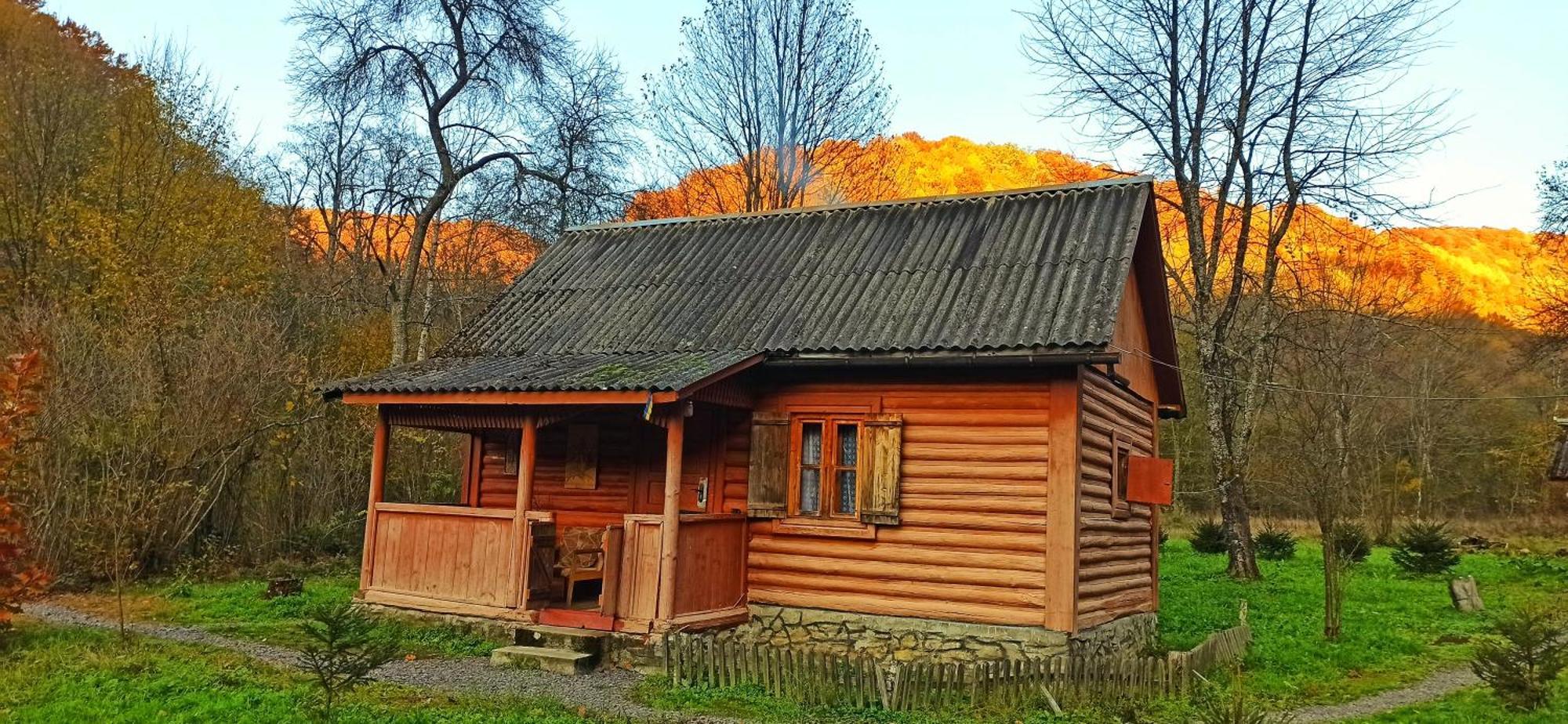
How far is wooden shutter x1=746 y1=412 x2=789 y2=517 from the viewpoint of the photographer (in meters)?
12.3

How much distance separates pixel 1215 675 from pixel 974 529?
2849 millimetres

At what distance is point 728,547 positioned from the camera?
40.2ft

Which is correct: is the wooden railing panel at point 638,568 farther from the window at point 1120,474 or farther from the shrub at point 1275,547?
the shrub at point 1275,547

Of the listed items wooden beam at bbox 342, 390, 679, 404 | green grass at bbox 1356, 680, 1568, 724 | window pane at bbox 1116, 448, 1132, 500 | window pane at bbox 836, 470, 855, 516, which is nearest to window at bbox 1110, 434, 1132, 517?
window pane at bbox 1116, 448, 1132, 500

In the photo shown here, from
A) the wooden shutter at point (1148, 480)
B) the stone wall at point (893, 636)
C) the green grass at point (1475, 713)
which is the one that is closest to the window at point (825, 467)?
the stone wall at point (893, 636)

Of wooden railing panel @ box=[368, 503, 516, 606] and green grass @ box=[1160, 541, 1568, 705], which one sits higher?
wooden railing panel @ box=[368, 503, 516, 606]

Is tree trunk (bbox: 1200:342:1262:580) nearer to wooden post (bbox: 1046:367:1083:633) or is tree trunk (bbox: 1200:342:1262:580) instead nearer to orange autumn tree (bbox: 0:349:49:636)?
wooden post (bbox: 1046:367:1083:633)

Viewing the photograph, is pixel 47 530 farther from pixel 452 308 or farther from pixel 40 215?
pixel 452 308

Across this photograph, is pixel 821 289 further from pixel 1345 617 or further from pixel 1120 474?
pixel 1345 617

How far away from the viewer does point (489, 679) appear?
10648 mm

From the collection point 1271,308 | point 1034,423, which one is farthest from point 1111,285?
point 1271,308

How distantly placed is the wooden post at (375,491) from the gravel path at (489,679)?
1.56 metres

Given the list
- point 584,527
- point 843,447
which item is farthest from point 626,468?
point 843,447

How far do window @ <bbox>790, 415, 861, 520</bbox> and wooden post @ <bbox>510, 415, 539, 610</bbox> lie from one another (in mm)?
3026
